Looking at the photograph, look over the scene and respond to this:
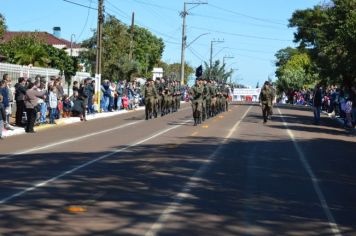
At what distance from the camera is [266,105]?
29.8m

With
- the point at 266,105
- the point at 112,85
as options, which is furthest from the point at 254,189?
the point at 112,85

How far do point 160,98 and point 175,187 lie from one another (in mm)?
23260

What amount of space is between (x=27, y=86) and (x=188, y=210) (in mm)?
15325

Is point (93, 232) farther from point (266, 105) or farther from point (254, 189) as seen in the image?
point (266, 105)

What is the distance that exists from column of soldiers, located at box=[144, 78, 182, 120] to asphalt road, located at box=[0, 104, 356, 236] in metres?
11.7

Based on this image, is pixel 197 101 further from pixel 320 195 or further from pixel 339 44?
pixel 320 195

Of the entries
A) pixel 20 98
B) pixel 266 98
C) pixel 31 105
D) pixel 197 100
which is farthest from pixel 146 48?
pixel 31 105

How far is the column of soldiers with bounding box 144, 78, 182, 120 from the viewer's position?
30.9 metres

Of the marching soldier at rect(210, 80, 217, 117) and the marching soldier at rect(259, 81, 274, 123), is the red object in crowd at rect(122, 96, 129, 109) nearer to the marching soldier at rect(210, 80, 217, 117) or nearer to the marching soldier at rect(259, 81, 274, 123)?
the marching soldier at rect(210, 80, 217, 117)

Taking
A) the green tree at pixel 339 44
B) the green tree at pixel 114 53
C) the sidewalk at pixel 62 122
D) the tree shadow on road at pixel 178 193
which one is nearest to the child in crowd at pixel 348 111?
the green tree at pixel 339 44

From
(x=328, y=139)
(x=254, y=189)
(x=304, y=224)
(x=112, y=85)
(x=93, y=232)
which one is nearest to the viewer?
(x=93, y=232)

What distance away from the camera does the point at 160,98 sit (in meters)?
33.7

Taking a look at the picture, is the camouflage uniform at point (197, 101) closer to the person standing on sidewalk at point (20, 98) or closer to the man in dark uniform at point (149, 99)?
the man in dark uniform at point (149, 99)

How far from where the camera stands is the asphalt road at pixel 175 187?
7.90m
